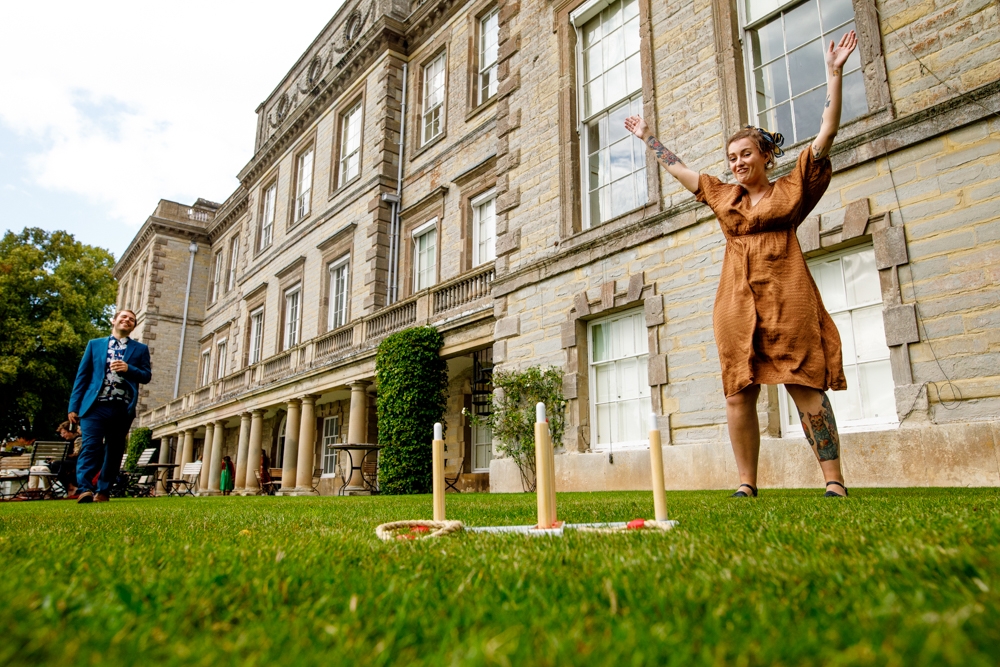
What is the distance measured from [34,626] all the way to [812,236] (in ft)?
24.6

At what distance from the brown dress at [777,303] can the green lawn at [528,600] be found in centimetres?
178

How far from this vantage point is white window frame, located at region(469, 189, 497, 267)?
1448 centimetres

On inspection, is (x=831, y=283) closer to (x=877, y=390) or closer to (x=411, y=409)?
(x=877, y=390)

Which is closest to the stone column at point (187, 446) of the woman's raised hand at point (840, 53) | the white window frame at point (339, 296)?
the white window frame at point (339, 296)

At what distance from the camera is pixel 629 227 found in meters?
9.13

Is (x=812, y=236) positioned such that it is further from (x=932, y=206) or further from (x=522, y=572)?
(x=522, y=572)

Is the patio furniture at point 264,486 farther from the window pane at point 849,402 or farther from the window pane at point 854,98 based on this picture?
the window pane at point 854,98

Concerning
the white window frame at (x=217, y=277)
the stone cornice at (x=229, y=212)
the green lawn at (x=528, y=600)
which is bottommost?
the green lawn at (x=528, y=600)

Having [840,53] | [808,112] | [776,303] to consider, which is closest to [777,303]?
[776,303]

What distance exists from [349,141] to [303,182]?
307 centimetres

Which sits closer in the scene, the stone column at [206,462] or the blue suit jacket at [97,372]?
the blue suit jacket at [97,372]

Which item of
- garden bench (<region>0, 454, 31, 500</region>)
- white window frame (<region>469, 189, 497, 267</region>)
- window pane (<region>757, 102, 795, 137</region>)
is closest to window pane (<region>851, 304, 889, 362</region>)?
window pane (<region>757, 102, 795, 137</region>)

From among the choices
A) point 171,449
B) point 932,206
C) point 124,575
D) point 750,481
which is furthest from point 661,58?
point 171,449

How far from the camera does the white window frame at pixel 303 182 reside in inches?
846
